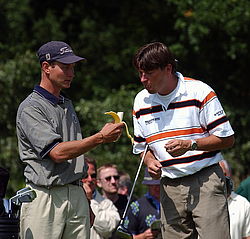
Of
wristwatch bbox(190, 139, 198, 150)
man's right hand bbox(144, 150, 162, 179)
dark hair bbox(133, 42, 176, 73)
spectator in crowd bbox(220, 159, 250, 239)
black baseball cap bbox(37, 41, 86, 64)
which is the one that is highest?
black baseball cap bbox(37, 41, 86, 64)

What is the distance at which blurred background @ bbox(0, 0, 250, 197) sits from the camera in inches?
531

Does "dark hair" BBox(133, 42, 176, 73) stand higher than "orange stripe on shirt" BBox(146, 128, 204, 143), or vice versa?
"dark hair" BBox(133, 42, 176, 73)

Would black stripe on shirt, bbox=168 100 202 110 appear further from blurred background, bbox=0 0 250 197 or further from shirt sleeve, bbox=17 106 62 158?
blurred background, bbox=0 0 250 197

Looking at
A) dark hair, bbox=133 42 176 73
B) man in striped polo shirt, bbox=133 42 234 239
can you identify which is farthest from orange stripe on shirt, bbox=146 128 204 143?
dark hair, bbox=133 42 176 73

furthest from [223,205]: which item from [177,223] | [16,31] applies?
[16,31]

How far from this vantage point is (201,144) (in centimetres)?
570

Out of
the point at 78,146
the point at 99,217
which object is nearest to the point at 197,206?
the point at 78,146

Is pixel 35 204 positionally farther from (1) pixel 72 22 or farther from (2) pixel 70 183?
(1) pixel 72 22

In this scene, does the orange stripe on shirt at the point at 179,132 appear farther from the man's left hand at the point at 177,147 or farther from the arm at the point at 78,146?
the arm at the point at 78,146

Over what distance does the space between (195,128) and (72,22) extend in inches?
522

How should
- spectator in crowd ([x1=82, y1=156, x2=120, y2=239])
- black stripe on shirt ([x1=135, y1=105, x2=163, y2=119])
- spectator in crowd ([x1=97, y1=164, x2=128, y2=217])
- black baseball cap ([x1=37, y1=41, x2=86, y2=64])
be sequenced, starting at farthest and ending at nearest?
spectator in crowd ([x1=97, y1=164, x2=128, y2=217])
spectator in crowd ([x1=82, y1=156, x2=120, y2=239])
black baseball cap ([x1=37, y1=41, x2=86, y2=64])
black stripe on shirt ([x1=135, y1=105, x2=163, y2=119])

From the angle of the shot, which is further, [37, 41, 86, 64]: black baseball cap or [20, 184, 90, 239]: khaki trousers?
[37, 41, 86, 64]: black baseball cap

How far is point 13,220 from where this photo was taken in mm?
5910

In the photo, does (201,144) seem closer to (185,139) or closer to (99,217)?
(185,139)
